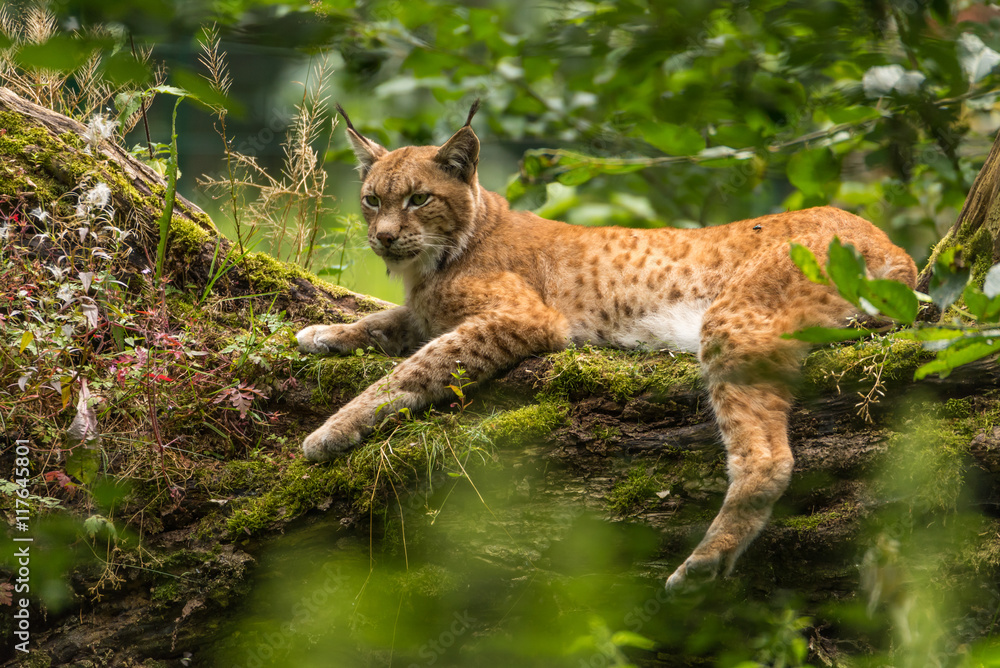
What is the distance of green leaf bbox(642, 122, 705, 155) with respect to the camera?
2.52 feet

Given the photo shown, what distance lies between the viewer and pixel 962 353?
710 mm

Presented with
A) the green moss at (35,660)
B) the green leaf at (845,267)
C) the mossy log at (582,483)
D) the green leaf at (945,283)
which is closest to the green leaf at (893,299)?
the green leaf at (845,267)

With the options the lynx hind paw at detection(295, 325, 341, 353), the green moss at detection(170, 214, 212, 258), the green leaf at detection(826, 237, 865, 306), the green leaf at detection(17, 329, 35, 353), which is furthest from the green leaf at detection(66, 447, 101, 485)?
the green leaf at detection(826, 237, 865, 306)

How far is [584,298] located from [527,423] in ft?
3.31

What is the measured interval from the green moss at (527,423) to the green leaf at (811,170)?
7.24 feet

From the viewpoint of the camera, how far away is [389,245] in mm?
3791

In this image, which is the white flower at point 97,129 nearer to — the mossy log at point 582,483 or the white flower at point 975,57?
the mossy log at point 582,483

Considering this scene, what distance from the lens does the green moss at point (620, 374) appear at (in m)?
3.04

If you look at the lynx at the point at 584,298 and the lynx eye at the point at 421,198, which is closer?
the lynx at the point at 584,298

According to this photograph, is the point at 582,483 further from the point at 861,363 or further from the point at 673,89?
the point at 673,89

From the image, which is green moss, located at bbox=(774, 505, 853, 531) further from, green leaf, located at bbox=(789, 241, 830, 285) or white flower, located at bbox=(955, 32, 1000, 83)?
green leaf, located at bbox=(789, 241, 830, 285)

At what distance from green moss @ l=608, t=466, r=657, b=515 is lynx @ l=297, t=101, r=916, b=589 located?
27 cm

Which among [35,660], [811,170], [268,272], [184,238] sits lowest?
[35,660]

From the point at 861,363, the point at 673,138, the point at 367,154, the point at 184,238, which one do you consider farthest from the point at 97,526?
the point at 861,363
